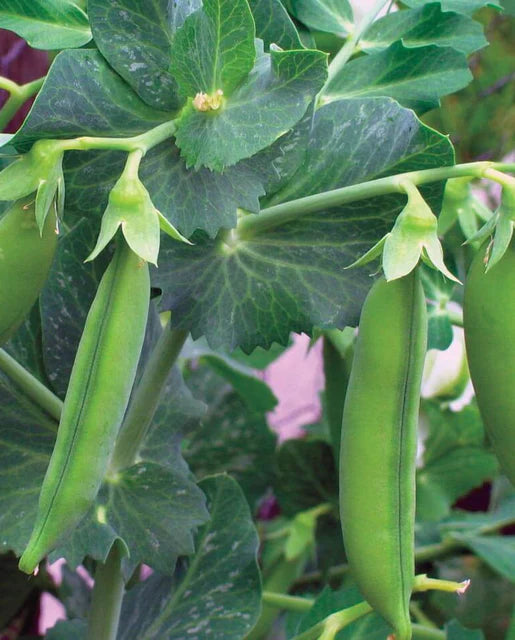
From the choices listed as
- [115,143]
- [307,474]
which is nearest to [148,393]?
[115,143]

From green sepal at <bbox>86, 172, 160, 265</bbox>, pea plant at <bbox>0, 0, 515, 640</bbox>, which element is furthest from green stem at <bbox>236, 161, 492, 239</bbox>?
green sepal at <bbox>86, 172, 160, 265</bbox>

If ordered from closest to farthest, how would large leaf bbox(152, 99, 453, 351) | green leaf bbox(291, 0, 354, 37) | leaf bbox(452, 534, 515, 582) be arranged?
large leaf bbox(152, 99, 453, 351)
green leaf bbox(291, 0, 354, 37)
leaf bbox(452, 534, 515, 582)

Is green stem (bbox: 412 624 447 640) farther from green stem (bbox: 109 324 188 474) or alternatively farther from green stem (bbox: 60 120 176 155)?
green stem (bbox: 60 120 176 155)

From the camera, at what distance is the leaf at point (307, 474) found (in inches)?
33.6

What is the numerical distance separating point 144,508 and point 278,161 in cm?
23

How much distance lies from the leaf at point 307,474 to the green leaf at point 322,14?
16.7 inches

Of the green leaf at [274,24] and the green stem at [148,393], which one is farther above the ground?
the green leaf at [274,24]

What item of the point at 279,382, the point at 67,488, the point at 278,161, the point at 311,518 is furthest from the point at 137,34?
the point at 279,382

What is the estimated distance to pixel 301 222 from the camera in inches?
19.6

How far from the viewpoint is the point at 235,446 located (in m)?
0.83

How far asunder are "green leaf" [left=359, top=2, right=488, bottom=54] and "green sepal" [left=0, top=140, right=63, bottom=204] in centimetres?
26

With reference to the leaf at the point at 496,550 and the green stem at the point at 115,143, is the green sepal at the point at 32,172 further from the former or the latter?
the leaf at the point at 496,550

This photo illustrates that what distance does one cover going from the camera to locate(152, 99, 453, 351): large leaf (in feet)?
1.55

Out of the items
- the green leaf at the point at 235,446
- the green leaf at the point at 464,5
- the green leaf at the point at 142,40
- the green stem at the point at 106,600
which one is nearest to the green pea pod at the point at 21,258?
the green leaf at the point at 142,40
